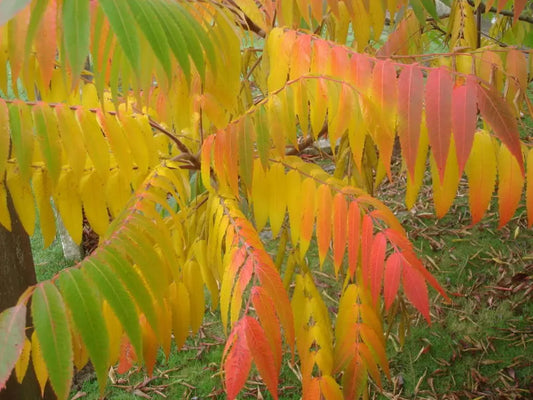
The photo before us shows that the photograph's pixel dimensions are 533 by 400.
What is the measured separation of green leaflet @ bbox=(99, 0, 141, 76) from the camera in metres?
0.73

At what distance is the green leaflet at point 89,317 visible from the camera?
762mm

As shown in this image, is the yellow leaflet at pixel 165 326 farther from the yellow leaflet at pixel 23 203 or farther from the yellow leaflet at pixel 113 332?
the yellow leaflet at pixel 23 203

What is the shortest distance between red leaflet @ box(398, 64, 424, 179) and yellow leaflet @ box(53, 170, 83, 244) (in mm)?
699

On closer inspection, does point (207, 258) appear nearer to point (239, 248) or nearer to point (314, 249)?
point (239, 248)

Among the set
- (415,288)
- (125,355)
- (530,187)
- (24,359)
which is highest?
(530,187)

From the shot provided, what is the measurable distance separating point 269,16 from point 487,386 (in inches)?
68.0

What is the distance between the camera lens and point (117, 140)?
3.86ft

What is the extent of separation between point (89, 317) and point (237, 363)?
0.75ft

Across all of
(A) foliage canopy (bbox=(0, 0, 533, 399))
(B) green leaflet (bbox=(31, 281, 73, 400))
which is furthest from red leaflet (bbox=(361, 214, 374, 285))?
(B) green leaflet (bbox=(31, 281, 73, 400))

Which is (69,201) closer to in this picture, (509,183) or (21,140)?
(21,140)

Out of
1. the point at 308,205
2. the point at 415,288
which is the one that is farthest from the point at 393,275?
the point at 308,205

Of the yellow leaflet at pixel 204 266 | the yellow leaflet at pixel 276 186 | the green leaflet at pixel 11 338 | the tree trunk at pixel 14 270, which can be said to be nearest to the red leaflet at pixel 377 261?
the yellow leaflet at pixel 276 186

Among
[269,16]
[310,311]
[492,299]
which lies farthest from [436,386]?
[269,16]

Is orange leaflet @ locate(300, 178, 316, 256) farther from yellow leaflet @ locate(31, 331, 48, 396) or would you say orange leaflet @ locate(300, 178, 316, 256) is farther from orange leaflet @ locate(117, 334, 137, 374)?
yellow leaflet @ locate(31, 331, 48, 396)
